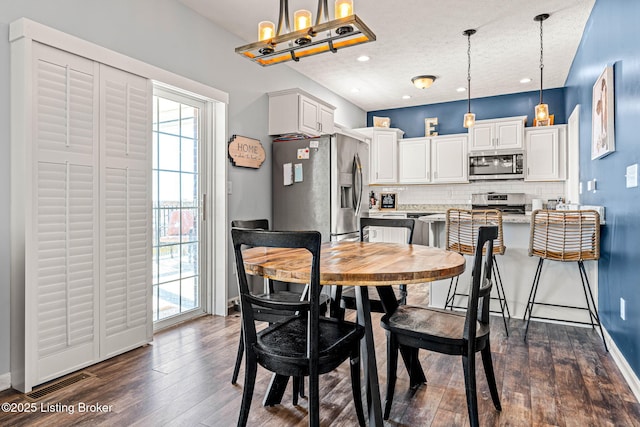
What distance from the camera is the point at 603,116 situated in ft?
9.43

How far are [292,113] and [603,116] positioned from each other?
2758mm

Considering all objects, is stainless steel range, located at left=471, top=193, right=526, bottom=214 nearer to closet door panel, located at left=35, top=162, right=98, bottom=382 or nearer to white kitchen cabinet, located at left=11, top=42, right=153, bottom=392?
white kitchen cabinet, located at left=11, top=42, right=153, bottom=392

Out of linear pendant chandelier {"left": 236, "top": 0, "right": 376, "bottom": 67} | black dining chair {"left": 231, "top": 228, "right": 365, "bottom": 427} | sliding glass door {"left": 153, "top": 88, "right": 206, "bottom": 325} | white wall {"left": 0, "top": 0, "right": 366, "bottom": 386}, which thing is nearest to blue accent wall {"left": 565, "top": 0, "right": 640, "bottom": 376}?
linear pendant chandelier {"left": 236, "top": 0, "right": 376, "bottom": 67}

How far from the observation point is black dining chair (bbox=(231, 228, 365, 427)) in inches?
57.2

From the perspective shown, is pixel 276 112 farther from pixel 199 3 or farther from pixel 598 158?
pixel 598 158

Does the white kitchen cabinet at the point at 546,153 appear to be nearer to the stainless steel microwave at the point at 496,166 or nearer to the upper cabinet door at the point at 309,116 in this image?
the stainless steel microwave at the point at 496,166

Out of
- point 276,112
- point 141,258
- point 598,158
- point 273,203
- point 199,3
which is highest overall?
point 199,3

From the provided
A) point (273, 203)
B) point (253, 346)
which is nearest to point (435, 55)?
point (273, 203)

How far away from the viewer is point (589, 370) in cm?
247

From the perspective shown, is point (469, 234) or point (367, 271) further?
point (469, 234)

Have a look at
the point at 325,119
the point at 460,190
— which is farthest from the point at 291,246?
the point at 460,190

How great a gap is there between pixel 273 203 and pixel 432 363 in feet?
8.15

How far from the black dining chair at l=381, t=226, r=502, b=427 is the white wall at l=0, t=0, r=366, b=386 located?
2.17 meters

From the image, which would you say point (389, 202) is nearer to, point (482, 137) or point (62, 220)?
point (482, 137)
